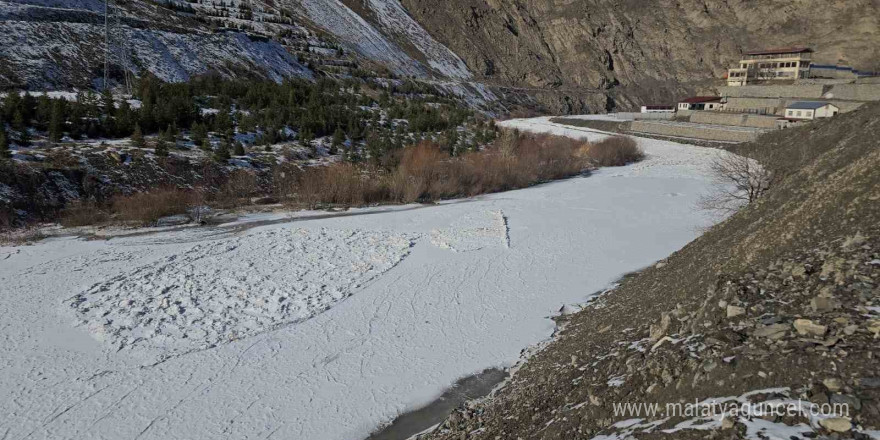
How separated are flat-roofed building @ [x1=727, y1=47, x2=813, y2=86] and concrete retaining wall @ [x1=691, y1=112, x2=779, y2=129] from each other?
31.0 ft

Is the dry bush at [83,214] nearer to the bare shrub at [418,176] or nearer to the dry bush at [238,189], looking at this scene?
the dry bush at [238,189]

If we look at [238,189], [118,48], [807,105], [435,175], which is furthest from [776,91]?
[118,48]

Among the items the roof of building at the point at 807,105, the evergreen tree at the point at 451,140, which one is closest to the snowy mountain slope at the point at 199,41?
the evergreen tree at the point at 451,140

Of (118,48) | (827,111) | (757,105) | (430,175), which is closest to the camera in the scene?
(430,175)

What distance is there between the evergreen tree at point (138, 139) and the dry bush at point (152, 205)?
3939 mm

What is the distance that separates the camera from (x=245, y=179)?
81.7 ft

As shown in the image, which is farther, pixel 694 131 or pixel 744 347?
pixel 694 131

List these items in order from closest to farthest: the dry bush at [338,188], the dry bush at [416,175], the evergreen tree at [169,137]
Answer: the dry bush at [338,188], the evergreen tree at [169,137], the dry bush at [416,175]

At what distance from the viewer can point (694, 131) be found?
42.8m

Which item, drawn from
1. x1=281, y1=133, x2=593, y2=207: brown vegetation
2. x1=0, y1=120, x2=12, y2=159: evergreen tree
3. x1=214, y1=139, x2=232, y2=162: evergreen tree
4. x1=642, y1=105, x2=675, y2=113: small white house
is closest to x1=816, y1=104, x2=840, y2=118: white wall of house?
x1=281, y1=133, x2=593, y2=207: brown vegetation

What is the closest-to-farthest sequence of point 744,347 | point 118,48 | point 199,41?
point 744,347, point 118,48, point 199,41

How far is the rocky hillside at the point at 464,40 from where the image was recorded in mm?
36844

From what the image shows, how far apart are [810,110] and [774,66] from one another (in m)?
18.7

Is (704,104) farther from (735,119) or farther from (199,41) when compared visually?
(199,41)
